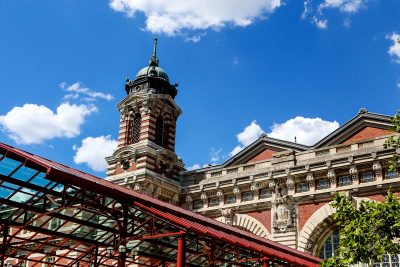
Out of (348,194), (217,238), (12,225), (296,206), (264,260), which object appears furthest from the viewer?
(296,206)

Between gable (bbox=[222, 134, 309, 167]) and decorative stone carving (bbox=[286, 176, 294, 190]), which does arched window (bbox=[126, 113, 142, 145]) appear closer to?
gable (bbox=[222, 134, 309, 167])

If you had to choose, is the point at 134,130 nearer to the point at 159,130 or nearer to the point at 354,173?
the point at 159,130

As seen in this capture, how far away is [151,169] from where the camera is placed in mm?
38906

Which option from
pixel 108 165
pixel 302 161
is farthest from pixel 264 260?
pixel 108 165

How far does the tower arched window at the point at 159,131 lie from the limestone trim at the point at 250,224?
29.9 feet

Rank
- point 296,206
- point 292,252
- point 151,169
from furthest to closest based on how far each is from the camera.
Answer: point 151,169
point 296,206
point 292,252

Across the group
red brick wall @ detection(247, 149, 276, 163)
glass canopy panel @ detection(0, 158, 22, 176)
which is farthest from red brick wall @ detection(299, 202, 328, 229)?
glass canopy panel @ detection(0, 158, 22, 176)

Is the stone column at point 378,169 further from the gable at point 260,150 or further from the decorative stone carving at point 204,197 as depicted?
the decorative stone carving at point 204,197

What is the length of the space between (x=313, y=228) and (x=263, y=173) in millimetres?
5156

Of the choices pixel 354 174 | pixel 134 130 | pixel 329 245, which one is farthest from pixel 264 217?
pixel 134 130

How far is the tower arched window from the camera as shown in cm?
4219

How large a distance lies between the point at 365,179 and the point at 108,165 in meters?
20.4

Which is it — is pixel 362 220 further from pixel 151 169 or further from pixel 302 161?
pixel 151 169

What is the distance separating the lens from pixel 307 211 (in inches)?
1316
